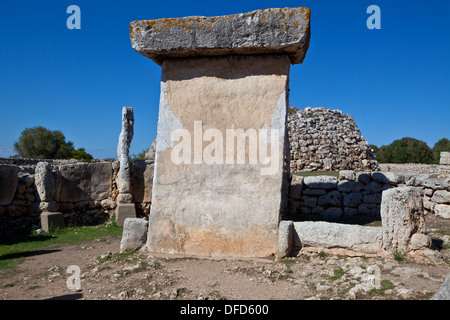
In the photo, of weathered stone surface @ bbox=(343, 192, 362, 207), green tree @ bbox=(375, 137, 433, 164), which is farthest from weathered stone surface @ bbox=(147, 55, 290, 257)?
green tree @ bbox=(375, 137, 433, 164)

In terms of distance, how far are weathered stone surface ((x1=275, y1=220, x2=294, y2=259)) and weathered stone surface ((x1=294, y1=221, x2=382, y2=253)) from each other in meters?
0.19

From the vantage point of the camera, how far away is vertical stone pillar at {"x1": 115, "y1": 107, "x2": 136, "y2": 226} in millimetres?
8721

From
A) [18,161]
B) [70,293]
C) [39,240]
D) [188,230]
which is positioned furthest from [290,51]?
[18,161]

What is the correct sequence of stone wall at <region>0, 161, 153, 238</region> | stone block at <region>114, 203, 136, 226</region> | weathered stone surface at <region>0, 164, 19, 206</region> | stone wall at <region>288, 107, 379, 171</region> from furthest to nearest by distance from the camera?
1. stone wall at <region>288, 107, 379, 171</region>
2. stone block at <region>114, 203, 136, 226</region>
3. stone wall at <region>0, 161, 153, 238</region>
4. weathered stone surface at <region>0, 164, 19, 206</region>

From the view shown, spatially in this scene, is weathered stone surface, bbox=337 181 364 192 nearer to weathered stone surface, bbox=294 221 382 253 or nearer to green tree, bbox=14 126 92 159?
weathered stone surface, bbox=294 221 382 253

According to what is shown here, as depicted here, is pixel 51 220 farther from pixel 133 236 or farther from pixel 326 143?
pixel 326 143

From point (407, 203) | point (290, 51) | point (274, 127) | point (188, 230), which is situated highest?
point (290, 51)

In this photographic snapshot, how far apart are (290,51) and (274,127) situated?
1.08m

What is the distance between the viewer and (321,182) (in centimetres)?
936

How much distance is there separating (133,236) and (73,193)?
13.9ft

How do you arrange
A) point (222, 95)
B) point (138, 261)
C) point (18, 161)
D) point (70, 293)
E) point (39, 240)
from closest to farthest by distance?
point (70, 293) < point (138, 261) < point (222, 95) < point (39, 240) < point (18, 161)

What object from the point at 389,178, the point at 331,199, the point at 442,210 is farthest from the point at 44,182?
the point at 442,210

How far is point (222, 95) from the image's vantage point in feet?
16.3

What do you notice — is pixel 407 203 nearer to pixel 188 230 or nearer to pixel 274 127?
pixel 274 127
